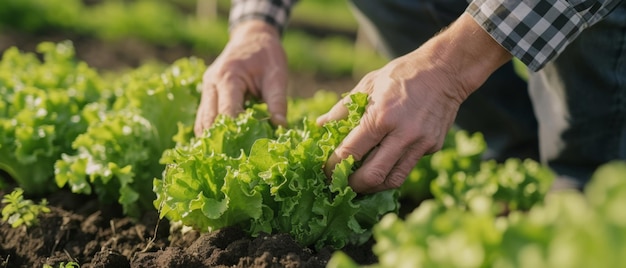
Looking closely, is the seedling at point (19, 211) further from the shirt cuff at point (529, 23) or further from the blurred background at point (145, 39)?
the blurred background at point (145, 39)

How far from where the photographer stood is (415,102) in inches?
121

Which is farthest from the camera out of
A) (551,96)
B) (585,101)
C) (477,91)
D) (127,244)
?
(477,91)

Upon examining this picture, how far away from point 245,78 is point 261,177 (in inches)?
38.5

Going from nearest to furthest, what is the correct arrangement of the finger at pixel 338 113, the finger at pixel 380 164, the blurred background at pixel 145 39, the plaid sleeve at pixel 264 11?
the finger at pixel 380 164, the finger at pixel 338 113, the plaid sleeve at pixel 264 11, the blurred background at pixel 145 39

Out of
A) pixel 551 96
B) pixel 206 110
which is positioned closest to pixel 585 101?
pixel 551 96

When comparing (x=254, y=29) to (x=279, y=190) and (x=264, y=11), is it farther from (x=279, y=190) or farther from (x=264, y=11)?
(x=279, y=190)

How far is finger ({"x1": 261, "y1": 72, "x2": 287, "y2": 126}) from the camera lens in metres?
3.94

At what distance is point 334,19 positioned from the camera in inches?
570

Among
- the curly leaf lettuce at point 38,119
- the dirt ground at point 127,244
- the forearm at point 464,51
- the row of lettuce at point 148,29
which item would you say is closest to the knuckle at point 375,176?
the dirt ground at point 127,244

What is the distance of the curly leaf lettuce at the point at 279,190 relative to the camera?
3.16 m

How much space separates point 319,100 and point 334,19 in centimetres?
963

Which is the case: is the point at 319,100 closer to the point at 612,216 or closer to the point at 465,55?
the point at 465,55

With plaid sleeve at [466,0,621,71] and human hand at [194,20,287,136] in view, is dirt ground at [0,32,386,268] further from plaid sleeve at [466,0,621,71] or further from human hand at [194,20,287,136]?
plaid sleeve at [466,0,621,71]

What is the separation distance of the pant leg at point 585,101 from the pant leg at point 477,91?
0.41m
